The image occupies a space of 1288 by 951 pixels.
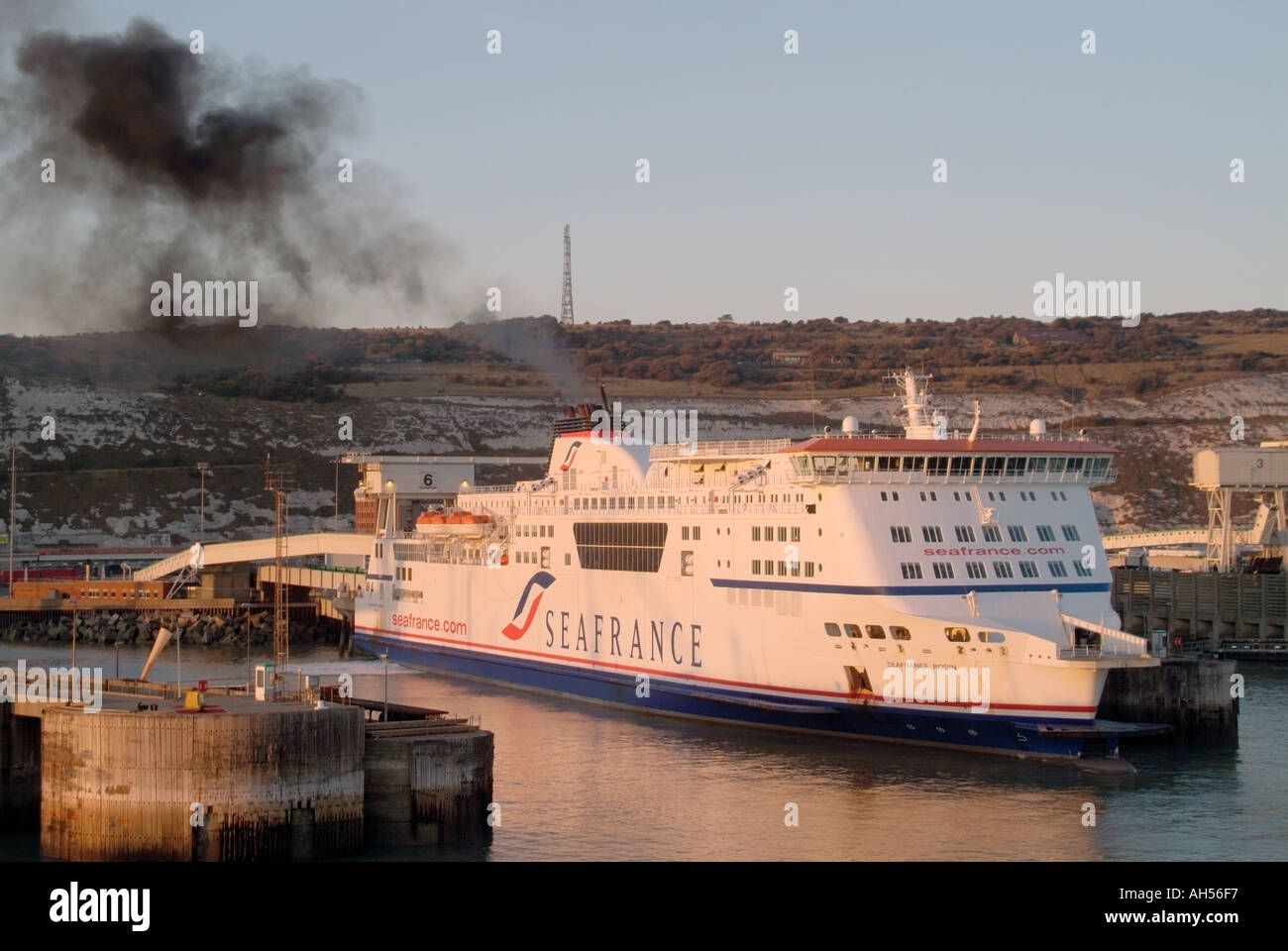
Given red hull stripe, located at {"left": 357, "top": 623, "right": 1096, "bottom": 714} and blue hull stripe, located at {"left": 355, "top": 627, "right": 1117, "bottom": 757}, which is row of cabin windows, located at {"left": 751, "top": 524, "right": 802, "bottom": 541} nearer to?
red hull stripe, located at {"left": 357, "top": 623, "right": 1096, "bottom": 714}

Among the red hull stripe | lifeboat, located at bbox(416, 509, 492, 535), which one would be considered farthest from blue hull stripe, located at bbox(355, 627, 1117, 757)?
lifeboat, located at bbox(416, 509, 492, 535)

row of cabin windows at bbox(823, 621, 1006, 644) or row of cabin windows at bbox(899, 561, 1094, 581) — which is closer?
row of cabin windows at bbox(823, 621, 1006, 644)

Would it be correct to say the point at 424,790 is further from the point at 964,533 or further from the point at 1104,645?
the point at 1104,645

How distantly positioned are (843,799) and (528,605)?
1675cm

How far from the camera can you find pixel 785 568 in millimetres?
35625

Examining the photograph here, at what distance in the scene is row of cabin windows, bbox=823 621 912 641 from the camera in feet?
109

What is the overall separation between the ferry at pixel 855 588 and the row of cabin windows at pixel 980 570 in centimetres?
4

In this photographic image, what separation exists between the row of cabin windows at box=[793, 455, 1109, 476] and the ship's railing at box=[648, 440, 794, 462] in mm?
1378

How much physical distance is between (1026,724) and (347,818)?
13.8 meters

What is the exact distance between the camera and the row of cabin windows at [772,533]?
116 ft

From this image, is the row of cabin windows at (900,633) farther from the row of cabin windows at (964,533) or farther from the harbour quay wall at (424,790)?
the harbour quay wall at (424,790)

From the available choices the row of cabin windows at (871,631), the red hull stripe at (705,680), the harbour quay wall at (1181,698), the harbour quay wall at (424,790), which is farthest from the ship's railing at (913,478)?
the harbour quay wall at (424,790)
